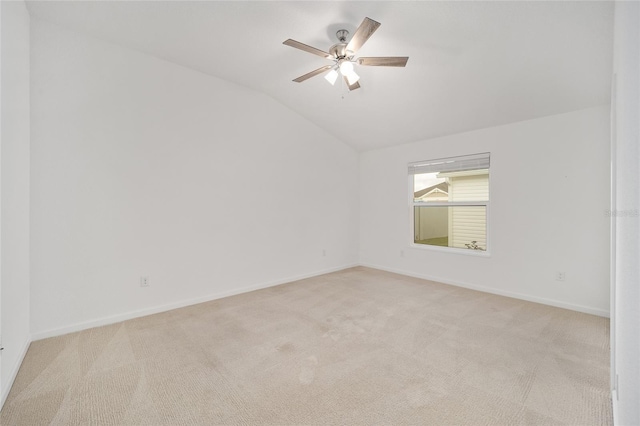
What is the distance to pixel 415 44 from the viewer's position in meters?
2.60

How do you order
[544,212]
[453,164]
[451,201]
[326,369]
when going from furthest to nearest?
[451,201], [453,164], [544,212], [326,369]

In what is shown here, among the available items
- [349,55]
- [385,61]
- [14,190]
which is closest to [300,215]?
[349,55]

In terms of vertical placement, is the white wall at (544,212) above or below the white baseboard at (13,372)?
above

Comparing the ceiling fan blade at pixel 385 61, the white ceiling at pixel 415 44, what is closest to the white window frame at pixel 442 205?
the white ceiling at pixel 415 44

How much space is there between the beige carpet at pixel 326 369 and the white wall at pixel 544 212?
0.39 meters

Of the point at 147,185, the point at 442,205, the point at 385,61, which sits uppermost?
the point at 385,61

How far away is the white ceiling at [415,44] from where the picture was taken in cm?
221

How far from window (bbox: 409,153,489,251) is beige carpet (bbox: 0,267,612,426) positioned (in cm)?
124

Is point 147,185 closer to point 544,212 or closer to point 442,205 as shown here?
point 442,205

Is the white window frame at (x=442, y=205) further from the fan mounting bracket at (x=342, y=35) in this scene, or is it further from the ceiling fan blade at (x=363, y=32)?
the ceiling fan blade at (x=363, y=32)

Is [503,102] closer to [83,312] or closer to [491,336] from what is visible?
[491,336]

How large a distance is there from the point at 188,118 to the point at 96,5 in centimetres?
120

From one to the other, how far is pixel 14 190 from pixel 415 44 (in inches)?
135

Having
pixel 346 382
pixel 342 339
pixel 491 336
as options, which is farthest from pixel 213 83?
pixel 491 336
